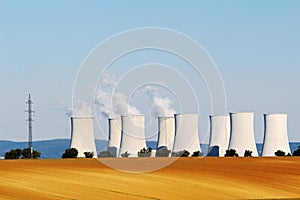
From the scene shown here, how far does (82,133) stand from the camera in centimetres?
5328

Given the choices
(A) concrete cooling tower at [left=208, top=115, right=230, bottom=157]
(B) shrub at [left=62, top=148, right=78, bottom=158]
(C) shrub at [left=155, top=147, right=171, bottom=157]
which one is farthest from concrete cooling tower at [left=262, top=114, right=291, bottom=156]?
(B) shrub at [left=62, top=148, right=78, bottom=158]

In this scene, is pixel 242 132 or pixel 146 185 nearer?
pixel 146 185

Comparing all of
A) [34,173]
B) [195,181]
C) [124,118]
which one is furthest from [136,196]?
[124,118]

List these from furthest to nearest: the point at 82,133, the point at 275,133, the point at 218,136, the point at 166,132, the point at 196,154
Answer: the point at 196,154, the point at 218,136, the point at 166,132, the point at 275,133, the point at 82,133

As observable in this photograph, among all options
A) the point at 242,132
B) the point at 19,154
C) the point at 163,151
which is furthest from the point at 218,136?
the point at 19,154

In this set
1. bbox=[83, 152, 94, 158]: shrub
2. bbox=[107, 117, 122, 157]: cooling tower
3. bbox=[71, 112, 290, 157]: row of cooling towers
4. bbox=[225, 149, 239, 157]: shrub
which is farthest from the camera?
bbox=[83, 152, 94, 158]: shrub

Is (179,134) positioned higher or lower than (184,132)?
lower

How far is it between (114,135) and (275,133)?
14.6 meters

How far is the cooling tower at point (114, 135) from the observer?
188 ft

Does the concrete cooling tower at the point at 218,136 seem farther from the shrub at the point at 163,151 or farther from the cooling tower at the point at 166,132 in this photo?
the shrub at the point at 163,151

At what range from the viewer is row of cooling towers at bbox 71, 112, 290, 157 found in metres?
54.4

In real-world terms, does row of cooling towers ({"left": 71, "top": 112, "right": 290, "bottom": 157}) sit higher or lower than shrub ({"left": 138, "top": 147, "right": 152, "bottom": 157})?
higher

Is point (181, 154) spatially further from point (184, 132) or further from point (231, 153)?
point (184, 132)

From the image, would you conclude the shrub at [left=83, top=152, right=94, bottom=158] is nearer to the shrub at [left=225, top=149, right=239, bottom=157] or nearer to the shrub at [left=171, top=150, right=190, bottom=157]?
the shrub at [left=171, top=150, right=190, bottom=157]
